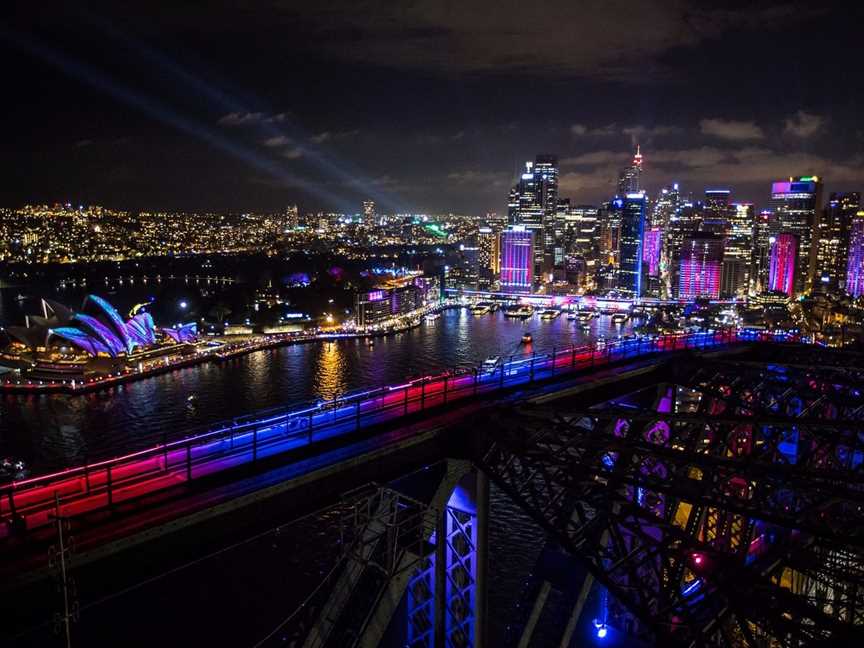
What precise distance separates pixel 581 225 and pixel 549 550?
118m

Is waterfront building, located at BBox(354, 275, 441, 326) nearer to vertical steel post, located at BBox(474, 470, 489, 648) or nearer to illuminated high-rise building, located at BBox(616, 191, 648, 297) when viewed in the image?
illuminated high-rise building, located at BBox(616, 191, 648, 297)

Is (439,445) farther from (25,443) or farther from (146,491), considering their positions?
(25,443)

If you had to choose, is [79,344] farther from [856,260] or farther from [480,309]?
[856,260]

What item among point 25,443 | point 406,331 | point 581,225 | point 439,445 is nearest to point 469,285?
point 406,331

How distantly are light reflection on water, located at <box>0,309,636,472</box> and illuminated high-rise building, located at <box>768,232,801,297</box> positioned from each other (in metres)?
49.1

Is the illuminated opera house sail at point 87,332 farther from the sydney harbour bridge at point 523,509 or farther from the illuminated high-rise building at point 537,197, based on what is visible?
the illuminated high-rise building at point 537,197

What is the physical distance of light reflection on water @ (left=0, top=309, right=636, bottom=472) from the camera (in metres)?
19.3

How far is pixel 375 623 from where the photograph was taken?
3.93 m

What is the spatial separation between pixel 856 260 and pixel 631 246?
2619cm

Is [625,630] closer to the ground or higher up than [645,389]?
closer to the ground

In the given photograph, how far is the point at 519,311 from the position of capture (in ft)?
183

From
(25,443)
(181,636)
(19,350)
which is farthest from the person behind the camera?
(19,350)

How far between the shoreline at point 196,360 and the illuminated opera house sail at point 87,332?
1.74 meters

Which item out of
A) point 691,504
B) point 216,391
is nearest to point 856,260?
point 216,391
